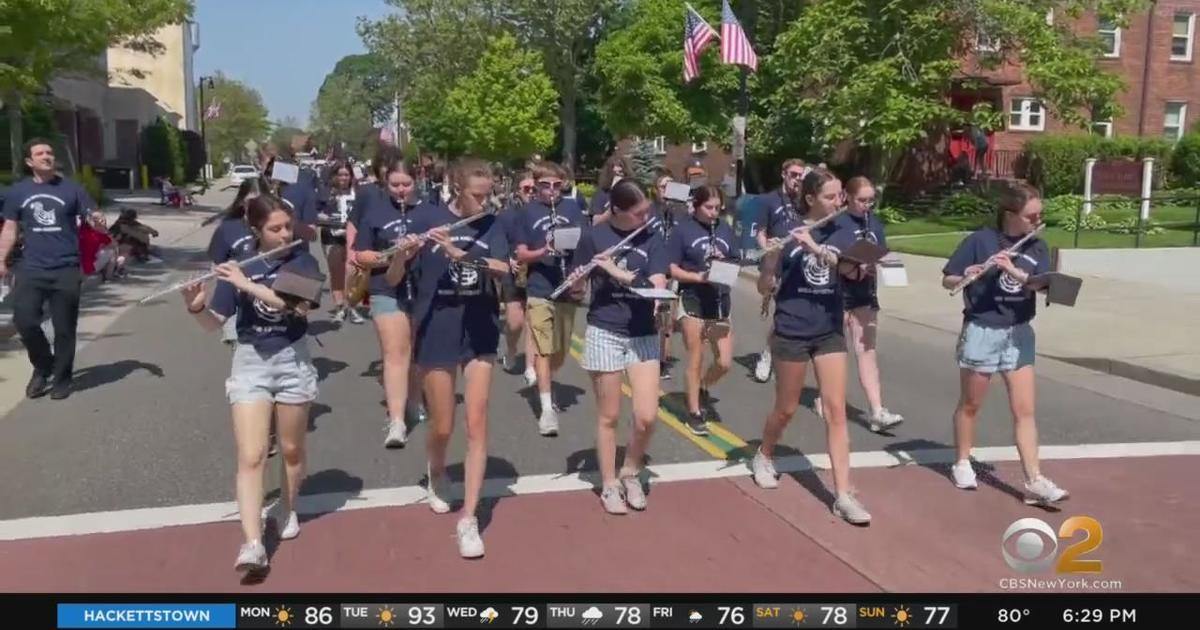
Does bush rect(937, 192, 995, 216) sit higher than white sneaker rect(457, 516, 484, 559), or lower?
higher

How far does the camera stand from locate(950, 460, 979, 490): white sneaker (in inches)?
250

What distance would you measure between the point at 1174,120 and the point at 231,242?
3803 cm

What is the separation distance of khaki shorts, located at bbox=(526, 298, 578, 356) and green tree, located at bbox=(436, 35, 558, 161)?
36630mm

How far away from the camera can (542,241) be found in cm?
802

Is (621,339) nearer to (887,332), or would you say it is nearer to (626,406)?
(626,406)

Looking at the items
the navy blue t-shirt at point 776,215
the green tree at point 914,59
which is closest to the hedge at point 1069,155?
the green tree at point 914,59

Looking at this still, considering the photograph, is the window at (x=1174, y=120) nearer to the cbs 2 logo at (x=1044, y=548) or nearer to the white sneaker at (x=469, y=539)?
the cbs 2 logo at (x=1044, y=548)

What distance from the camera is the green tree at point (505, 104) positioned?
44.0 metres

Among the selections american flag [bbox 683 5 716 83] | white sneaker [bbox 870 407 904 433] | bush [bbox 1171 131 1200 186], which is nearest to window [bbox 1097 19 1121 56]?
bush [bbox 1171 131 1200 186]

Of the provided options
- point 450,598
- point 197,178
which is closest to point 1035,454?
point 450,598

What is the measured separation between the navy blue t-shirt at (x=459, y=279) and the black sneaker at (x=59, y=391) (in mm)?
4649

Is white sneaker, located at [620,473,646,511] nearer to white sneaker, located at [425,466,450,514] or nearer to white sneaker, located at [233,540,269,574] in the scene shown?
white sneaker, located at [425,466,450,514]

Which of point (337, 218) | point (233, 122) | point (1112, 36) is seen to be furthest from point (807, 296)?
point (233, 122)

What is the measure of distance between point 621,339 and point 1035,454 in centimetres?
242
